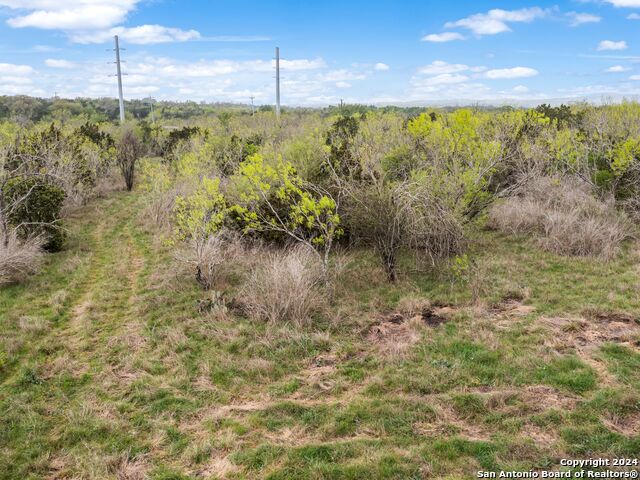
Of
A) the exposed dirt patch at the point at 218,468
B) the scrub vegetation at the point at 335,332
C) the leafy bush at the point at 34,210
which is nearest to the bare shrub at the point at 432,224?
the scrub vegetation at the point at 335,332

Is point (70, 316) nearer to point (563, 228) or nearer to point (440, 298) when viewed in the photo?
point (440, 298)

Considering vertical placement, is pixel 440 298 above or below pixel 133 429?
above

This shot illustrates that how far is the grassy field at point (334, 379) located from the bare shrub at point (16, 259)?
633 mm

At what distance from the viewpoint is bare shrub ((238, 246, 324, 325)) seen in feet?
26.5

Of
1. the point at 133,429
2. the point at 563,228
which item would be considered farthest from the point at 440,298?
the point at 133,429

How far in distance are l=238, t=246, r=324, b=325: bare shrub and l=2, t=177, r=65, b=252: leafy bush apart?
7310 mm

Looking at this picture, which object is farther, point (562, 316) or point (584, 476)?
point (562, 316)

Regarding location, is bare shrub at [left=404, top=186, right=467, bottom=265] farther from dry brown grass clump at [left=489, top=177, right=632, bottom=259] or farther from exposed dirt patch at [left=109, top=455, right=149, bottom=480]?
exposed dirt patch at [left=109, top=455, right=149, bottom=480]

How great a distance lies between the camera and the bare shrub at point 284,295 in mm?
8086

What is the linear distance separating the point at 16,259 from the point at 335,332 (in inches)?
316

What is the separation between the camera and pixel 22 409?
5766 mm

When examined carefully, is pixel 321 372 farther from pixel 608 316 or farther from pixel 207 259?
pixel 608 316

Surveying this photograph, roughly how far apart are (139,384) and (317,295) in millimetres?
3593

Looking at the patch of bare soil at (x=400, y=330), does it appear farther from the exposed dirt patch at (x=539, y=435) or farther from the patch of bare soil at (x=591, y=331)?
the exposed dirt patch at (x=539, y=435)
